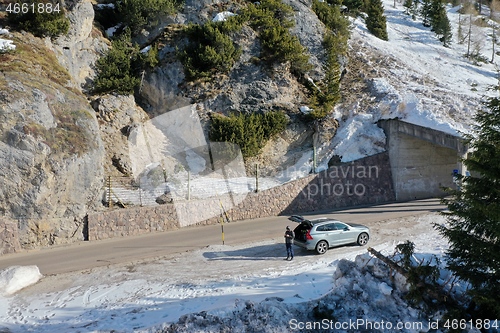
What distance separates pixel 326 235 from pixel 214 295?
18.1 feet

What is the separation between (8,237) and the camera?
15.3 meters

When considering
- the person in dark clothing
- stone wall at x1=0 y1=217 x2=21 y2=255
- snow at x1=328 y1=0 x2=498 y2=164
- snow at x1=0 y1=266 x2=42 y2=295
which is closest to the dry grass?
stone wall at x1=0 y1=217 x2=21 y2=255

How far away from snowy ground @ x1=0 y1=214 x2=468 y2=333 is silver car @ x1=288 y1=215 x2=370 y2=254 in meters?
0.42

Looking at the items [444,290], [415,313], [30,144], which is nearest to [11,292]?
[30,144]

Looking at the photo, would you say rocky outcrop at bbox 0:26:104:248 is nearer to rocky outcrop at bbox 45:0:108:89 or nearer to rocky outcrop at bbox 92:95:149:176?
rocky outcrop at bbox 92:95:149:176

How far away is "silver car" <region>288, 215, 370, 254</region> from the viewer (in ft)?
47.5

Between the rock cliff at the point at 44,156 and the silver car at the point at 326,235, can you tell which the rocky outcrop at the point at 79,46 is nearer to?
Answer: the rock cliff at the point at 44,156

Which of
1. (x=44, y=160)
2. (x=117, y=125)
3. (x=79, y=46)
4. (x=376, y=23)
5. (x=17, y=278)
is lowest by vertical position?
(x=17, y=278)

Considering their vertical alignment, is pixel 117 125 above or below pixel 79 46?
below

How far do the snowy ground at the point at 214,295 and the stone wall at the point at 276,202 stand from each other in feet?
12.3

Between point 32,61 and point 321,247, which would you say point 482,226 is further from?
point 32,61

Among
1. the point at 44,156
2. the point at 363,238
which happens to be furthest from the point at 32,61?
the point at 363,238

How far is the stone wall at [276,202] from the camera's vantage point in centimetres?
1745

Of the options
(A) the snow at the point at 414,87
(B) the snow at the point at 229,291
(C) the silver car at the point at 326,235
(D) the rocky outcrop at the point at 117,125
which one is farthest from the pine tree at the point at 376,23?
(C) the silver car at the point at 326,235
